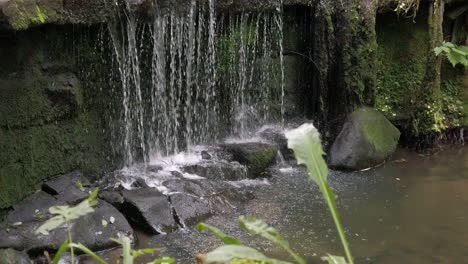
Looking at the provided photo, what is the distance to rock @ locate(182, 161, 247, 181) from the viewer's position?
21.0 feet

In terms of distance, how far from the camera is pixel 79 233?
5.00 m

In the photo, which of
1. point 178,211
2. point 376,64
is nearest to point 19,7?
point 178,211

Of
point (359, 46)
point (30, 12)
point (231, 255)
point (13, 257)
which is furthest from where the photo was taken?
point (359, 46)

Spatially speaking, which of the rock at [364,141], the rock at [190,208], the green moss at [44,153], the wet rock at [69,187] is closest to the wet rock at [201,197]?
the rock at [190,208]

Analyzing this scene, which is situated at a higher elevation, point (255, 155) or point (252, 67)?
point (252, 67)

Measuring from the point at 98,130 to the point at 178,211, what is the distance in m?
1.38

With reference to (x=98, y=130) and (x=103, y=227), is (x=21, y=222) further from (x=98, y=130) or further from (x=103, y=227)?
(x=98, y=130)

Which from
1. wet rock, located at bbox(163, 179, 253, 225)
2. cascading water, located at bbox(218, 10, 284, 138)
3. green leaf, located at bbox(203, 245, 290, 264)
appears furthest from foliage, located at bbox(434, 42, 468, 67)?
green leaf, located at bbox(203, 245, 290, 264)

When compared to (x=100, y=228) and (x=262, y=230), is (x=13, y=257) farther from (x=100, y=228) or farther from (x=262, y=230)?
(x=262, y=230)

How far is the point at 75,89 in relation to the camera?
597cm

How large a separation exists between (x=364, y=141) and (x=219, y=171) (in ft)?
5.46

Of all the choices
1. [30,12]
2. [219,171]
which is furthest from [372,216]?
[30,12]

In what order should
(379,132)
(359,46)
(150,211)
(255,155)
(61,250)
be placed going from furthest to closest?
(359,46), (379,132), (255,155), (150,211), (61,250)

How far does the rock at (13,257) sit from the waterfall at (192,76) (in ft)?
6.97
